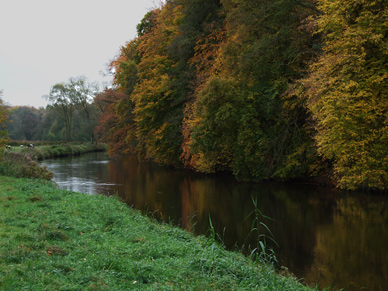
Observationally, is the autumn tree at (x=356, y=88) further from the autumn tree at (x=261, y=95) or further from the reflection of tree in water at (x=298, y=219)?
the autumn tree at (x=261, y=95)

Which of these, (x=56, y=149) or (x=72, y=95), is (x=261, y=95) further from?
(x=72, y=95)

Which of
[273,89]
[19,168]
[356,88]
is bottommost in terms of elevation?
[19,168]

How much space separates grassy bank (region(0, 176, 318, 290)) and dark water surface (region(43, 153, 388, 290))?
229cm

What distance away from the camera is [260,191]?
17.5 meters

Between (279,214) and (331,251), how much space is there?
393 cm

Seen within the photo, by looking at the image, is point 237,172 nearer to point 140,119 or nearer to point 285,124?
point 285,124

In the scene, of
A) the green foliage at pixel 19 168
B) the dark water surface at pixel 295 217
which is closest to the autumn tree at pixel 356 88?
the dark water surface at pixel 295 217

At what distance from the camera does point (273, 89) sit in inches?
696

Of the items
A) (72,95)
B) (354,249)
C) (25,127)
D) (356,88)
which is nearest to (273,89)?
(356,88)

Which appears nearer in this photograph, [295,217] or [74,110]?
[295,217]

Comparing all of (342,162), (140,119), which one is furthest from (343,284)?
(140,119)

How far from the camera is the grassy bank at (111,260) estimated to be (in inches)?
182

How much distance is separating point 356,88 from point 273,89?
197 inches

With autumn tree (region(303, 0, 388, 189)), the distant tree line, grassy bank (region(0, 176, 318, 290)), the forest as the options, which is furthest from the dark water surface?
the distant tree line
